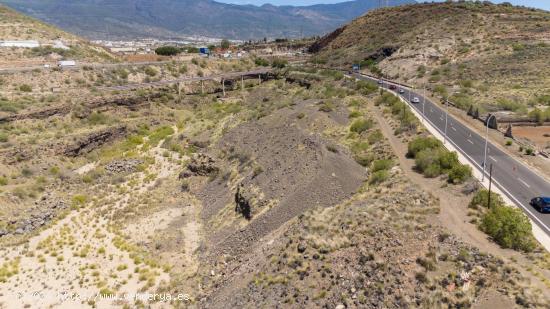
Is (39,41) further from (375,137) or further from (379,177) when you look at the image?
(379,177)

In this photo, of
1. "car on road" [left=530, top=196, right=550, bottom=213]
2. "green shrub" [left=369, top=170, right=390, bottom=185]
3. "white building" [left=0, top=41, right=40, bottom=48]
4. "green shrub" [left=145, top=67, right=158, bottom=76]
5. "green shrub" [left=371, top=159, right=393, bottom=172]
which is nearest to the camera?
"car on road" [left=530, top=196, right=550, bottom=213]

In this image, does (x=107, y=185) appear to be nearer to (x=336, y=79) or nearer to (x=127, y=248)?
(x=127, y=248)

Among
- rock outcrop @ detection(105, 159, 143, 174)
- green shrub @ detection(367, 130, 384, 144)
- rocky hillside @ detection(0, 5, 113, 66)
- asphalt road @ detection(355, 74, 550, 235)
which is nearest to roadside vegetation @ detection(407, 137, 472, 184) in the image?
asphalt road @ detection(355, 74, 550, 235)

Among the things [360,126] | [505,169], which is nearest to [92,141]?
[360,126]

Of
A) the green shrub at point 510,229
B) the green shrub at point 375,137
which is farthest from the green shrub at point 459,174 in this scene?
the green shrub at point 375,137

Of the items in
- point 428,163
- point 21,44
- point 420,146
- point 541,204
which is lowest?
point 541,204

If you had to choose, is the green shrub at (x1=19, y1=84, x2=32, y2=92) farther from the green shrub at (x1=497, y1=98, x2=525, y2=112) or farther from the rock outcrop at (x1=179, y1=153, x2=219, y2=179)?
the green shrub at (x1=497, y1=98, x2=525, y2=112)

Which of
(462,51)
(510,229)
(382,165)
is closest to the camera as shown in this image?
(510,229)
